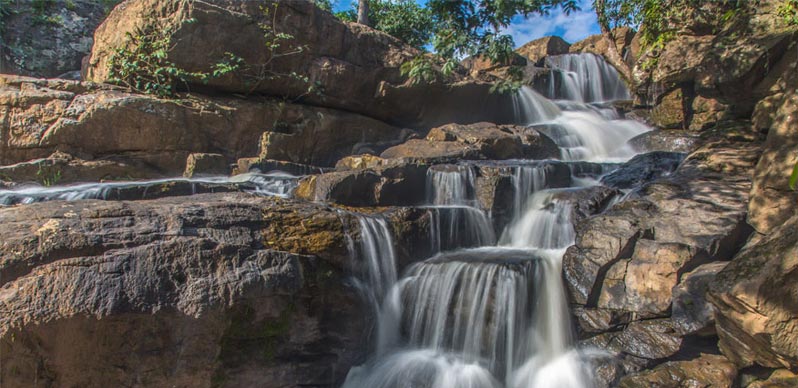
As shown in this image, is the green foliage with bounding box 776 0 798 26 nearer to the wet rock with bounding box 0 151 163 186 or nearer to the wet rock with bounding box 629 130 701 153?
the wet rock with bounding box 629 130 701 153

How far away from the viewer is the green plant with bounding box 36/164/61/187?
8477 millimetres

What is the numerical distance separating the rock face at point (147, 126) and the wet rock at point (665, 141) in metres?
7.83

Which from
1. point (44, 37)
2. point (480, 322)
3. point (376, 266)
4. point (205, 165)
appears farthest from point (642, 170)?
point (44, 37)

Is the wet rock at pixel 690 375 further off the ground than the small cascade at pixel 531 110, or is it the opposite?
the small cascade at pixel 531 110

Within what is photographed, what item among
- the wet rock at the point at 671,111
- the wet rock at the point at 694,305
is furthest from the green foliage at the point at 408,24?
the wet rock at the point at 694,305

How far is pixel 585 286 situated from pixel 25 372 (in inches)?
207

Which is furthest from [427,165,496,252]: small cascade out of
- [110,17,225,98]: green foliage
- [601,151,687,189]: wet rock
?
[110,17,225,98]: green foliage

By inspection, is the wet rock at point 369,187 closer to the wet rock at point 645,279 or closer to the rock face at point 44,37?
the wet rock at point 645,279

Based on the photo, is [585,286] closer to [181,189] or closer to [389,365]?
[389,365]

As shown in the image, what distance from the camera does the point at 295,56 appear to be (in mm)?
11344

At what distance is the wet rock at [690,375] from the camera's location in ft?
12.9

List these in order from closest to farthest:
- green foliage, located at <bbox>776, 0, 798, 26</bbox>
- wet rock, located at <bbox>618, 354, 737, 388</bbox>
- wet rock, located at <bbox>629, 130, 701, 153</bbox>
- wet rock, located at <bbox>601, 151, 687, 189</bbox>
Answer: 1. wet rock, located at <bbox>618, 354, 737, 388</bbox>
2. green foliage, located at <bbox>776, 0, 798, 26</bbox>
3. wet rock, located at <bbox>601, 151, 687, 189</bbox>
4. wet rock, located at <bbox>629, 130, 701, 153</bbox>

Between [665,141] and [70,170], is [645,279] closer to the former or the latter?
[665,141]

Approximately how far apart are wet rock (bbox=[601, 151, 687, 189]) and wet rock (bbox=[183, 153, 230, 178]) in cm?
775
